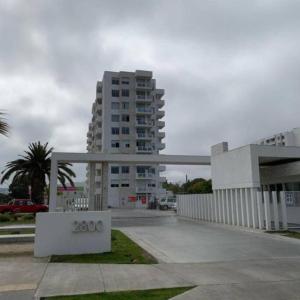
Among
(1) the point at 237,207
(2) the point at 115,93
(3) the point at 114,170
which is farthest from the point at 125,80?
(1) the point at 237,207

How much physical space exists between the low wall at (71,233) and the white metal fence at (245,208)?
10624 mm

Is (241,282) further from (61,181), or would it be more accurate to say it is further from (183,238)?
(61,181)

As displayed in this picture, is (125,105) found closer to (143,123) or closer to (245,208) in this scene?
(143,123)

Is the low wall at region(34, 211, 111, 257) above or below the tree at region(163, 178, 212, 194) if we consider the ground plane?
below

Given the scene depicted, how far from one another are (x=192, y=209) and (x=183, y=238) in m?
15.2

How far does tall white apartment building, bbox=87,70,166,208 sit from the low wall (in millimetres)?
63861

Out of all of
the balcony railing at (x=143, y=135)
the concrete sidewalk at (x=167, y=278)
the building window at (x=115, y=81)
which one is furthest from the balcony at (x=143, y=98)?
the concrete sidewalk at (x=167, y=278)

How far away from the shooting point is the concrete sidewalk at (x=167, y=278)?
7480mm

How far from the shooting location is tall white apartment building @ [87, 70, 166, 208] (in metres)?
80.3

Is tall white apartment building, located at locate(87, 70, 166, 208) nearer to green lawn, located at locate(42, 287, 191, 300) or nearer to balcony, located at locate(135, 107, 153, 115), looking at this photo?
balcony, located at locate(135, 107, 153, 115)

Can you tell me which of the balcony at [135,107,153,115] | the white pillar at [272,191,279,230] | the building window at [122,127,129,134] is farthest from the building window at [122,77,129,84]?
the white pillar at [272,191,279,230]

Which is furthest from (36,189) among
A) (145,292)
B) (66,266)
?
(145,292)

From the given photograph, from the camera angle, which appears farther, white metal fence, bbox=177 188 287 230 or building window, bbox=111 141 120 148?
building window, bbox=111 141 120 148

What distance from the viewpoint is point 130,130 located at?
8419 cm
